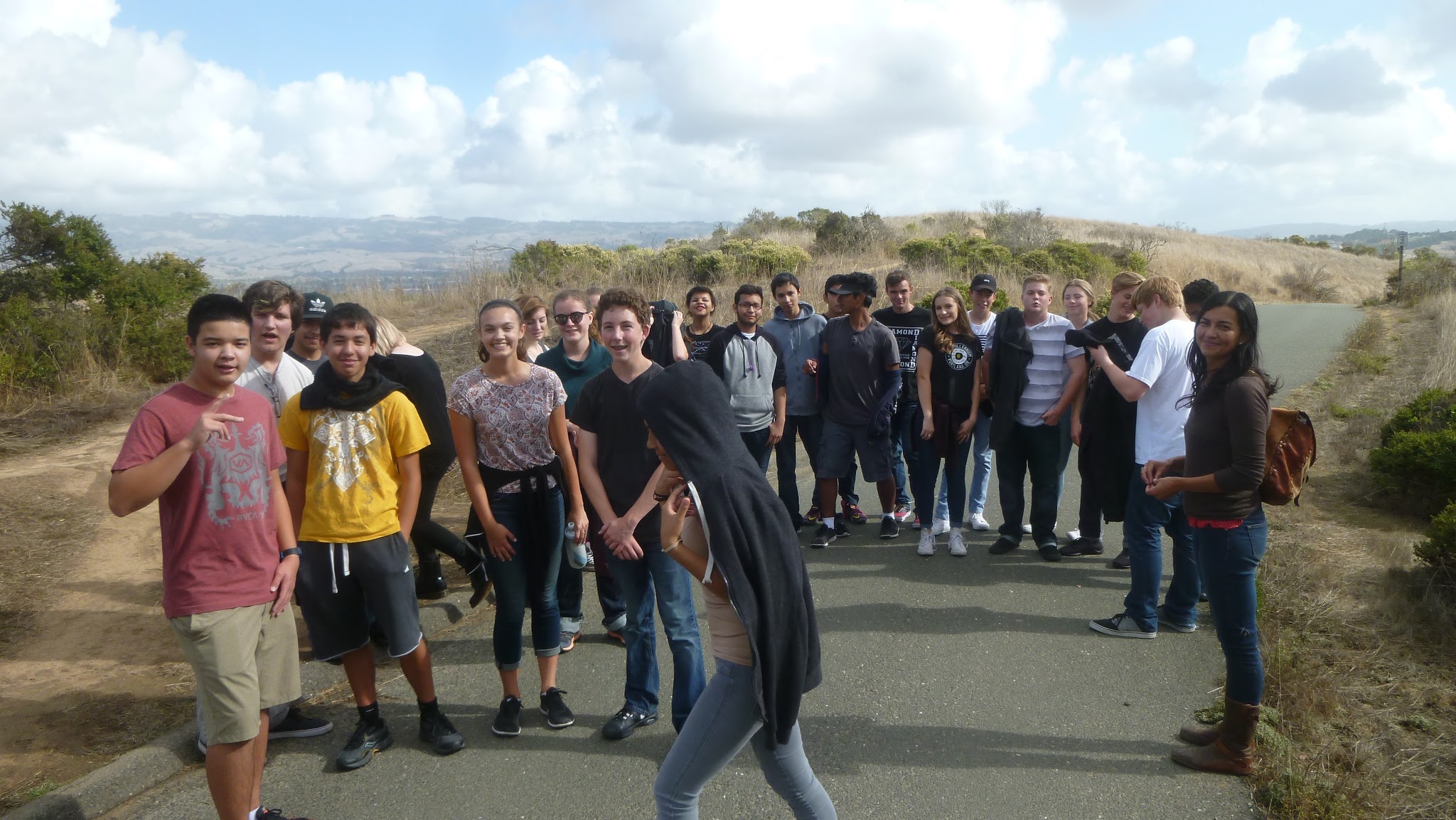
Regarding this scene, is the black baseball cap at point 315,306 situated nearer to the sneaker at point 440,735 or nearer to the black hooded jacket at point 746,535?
the sneaker at point 440,735

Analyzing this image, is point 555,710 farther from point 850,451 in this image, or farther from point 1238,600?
point 850,451

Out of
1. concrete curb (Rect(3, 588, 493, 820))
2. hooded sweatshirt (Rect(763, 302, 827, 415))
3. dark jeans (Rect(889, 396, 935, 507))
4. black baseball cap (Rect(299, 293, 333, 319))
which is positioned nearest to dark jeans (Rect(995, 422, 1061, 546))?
dark jeans (Rect(889, 396, 935, 507))

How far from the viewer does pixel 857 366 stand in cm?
594

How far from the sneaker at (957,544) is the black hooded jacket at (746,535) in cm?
373

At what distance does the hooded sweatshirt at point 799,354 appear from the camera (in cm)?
626

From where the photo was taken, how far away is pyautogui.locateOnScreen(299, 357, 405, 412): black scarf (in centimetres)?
339

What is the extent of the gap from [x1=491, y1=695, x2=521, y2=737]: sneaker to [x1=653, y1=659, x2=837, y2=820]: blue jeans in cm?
147

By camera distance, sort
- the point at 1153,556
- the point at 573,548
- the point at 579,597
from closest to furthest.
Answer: the point at 573,548, the point at 1153,556, the point at 579,597

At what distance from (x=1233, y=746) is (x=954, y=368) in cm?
303

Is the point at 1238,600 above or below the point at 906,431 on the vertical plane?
below

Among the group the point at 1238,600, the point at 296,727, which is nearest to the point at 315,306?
the point at 296,727

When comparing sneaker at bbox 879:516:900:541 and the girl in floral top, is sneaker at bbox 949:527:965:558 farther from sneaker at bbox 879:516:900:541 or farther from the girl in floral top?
the girl in floral top

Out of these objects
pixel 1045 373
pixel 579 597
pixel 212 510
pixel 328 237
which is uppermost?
pixel 328 237

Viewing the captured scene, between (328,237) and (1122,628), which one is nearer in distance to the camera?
(1122,628)
